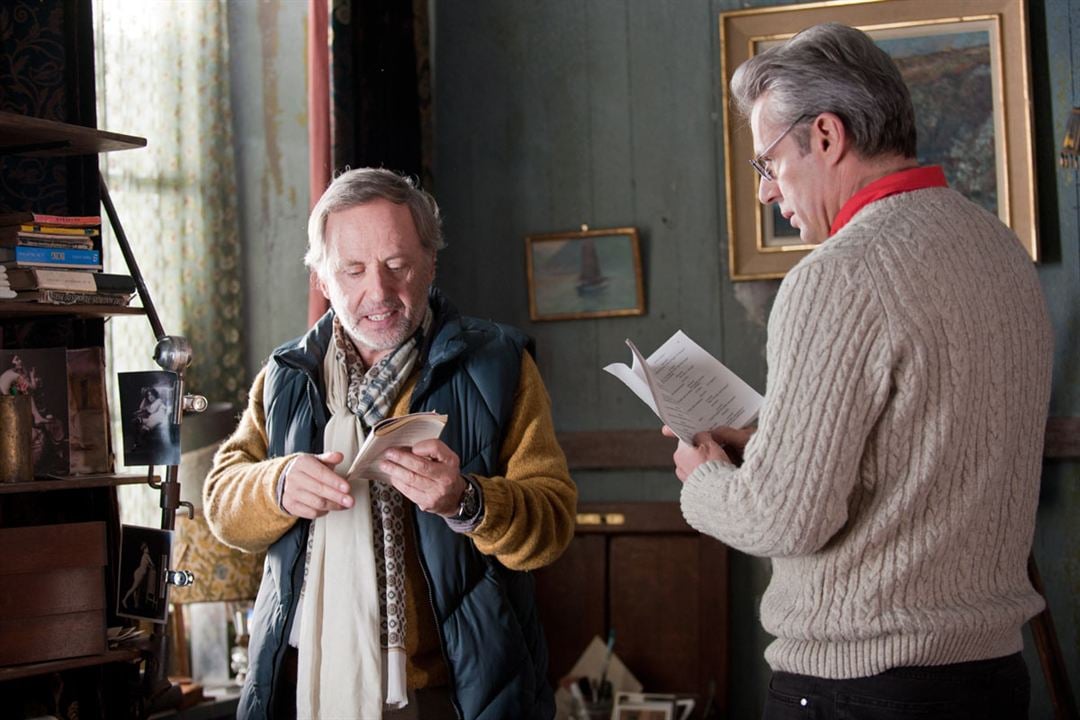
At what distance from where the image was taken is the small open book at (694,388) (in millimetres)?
1811

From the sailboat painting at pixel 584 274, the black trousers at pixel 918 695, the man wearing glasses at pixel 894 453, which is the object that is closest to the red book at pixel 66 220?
the man wearing glasses at pixel 894 453

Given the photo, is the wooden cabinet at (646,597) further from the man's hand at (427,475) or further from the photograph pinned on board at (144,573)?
the man's hand at (427,475)

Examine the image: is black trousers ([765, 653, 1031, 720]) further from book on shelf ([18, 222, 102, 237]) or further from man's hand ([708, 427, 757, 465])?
book on shelf ([18, 222, 102, 237])

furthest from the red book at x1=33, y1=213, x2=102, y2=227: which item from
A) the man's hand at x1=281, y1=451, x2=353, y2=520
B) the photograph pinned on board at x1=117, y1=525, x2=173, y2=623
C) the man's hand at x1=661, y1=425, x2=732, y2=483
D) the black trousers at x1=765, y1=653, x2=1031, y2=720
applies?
the black trousers at x1=765, y1=653, x2=1031, y2=720

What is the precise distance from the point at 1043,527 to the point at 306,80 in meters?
2.72

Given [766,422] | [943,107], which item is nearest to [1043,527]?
[943,107]

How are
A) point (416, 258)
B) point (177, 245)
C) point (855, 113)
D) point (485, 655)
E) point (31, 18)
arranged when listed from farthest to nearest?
point (177, 245) → point (31, 18) → point (416, 258) → point (485, 655) → point (855, 113)

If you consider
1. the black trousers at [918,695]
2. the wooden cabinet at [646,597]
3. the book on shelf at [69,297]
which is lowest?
the wooden cabinet at [646,597]

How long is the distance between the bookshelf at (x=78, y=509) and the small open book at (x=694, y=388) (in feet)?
3.58

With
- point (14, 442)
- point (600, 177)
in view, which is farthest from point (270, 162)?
point (14, 442)

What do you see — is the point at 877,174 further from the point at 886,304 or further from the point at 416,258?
the point at 416,258

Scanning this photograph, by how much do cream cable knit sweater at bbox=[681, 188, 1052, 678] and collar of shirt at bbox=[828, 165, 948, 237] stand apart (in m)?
0.02

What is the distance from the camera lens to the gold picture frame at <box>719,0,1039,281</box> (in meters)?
3.69

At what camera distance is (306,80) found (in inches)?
155
